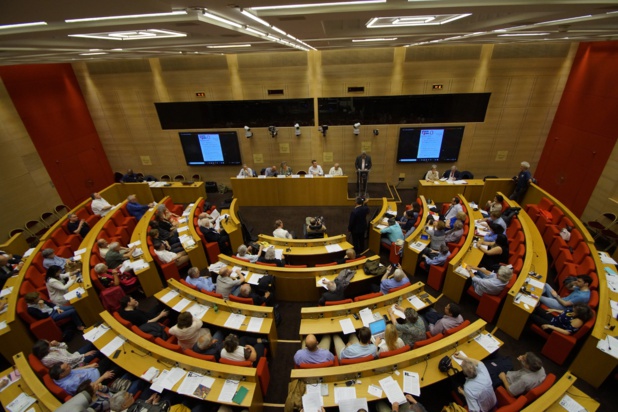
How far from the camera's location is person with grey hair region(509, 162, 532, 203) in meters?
8.57

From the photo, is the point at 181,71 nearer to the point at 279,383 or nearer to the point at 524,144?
the point at 279,383

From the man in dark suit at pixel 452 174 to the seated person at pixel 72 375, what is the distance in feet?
33.1

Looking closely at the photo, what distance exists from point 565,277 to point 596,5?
5.69m

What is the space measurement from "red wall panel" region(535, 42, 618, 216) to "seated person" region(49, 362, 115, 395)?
39.7 feet

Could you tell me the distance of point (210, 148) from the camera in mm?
10812

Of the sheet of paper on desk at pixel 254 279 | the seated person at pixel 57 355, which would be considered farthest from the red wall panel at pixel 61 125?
the sheet of paper on desk at pixel 254 279

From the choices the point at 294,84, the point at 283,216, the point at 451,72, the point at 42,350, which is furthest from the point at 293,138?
the point at 42,350

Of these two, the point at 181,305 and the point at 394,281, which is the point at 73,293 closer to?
the point at 181,305

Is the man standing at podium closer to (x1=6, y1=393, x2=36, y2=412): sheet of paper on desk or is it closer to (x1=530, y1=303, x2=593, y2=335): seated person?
(x1=530, y1=303, x2=593, y2=335): seated person

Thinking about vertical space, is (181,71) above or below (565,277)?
above

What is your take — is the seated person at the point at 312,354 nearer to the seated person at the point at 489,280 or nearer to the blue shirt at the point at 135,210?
the seated person at the point at 489,280

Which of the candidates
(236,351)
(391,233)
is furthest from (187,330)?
(391,233)

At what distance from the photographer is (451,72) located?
362 inches

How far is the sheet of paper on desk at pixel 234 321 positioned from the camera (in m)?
4.56
